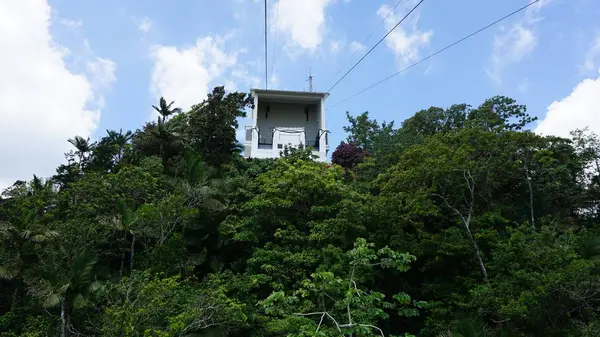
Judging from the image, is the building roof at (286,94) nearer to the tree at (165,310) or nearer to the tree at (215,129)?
the tree at (215,129)

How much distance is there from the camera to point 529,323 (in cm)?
1070

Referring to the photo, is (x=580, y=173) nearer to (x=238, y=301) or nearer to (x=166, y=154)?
(x=238, y=301)

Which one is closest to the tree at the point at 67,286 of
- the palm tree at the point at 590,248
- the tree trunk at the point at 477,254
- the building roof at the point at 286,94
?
the tree trunk at the point at 477,254

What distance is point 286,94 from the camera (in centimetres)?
2762

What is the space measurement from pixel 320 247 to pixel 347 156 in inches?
438

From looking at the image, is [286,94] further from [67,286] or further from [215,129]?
[67,286]

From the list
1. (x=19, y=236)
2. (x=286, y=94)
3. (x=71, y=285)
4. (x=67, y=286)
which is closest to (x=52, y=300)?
(x=67, y=286)

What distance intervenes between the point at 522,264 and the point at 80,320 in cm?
1293

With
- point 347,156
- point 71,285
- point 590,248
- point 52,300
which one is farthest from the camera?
point 347,156

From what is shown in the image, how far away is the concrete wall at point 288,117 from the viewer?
28.6 metres

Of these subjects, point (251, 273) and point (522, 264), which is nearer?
point (522, 264)

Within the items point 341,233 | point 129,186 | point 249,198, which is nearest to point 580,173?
point 341,233

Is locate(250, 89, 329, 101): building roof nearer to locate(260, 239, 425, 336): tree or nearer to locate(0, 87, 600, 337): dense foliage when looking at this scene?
locate(0, 87, 600, 337): dense foliage

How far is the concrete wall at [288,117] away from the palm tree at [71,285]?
17.8 m
